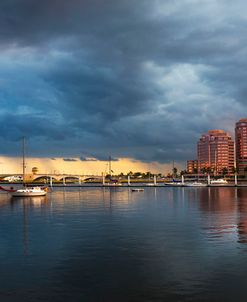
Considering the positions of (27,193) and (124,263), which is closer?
(124,263)

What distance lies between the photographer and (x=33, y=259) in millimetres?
35750

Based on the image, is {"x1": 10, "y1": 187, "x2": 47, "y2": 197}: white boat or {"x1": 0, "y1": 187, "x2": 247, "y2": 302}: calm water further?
{"x1": 10, "y1": 187, "x2": 47, "y2": 197}: white boat

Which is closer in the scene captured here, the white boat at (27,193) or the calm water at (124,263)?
the calm water at (124,263)

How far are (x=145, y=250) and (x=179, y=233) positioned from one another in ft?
40.1

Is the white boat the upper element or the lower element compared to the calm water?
upper

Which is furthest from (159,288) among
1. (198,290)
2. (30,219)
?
(30,219)

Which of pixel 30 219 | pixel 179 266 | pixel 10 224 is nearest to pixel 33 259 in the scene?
pixel 179 266

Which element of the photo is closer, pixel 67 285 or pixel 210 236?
pixel 67 285

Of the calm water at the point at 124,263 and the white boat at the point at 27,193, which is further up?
the white boat at the point at 27,193

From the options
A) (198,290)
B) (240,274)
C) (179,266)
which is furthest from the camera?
(179,266)

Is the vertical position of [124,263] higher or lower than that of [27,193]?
lower

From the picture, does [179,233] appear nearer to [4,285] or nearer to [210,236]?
[210,236]

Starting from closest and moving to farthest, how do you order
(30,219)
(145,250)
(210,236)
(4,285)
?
(4,285) → (145,250) → (210,236) → (30,219)

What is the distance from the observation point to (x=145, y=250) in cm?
3922
